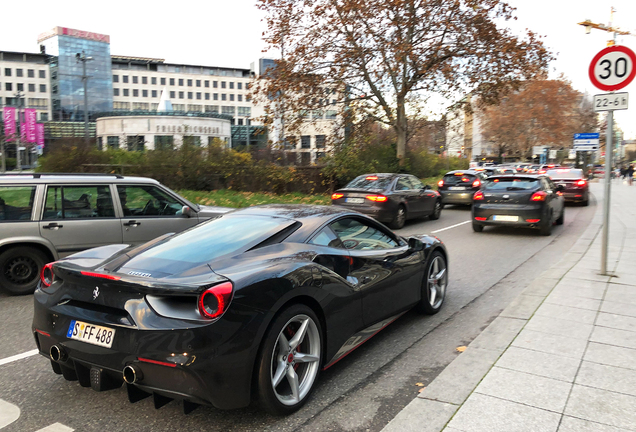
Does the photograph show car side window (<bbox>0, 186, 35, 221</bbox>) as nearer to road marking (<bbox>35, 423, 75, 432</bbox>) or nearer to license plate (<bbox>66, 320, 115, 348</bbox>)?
license plate (<bbox>66, 320, 115, 348</bbox>)

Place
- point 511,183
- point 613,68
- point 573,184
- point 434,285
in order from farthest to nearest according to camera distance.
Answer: point 573,184 → point 511,183 → point 613,68 → point 434,285

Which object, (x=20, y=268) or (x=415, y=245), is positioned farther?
(x=20, y=268)

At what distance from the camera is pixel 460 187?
63.3 ft

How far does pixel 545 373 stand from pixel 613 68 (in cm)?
487

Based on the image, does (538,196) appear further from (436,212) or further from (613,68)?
(613,68)

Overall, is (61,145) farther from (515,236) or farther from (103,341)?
(103,341)

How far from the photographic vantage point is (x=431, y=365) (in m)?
4.18

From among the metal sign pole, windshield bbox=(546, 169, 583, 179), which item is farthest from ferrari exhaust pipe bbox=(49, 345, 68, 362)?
windshield bbox=(546, 169, 583, 179)

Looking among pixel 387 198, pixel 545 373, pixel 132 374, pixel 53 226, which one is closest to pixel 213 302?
pixel 132 374

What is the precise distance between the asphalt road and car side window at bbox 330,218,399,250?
0.93m

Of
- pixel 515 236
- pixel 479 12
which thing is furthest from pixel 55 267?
pixel 479 12

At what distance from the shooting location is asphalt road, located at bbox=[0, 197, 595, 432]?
10.5 feet

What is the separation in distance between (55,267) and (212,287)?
1.38 meters

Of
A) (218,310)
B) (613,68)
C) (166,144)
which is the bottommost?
(218,310)
